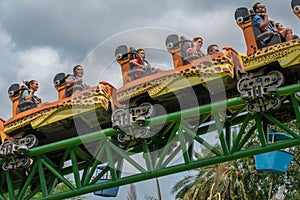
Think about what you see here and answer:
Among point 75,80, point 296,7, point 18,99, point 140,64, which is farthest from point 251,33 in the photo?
point 18,99

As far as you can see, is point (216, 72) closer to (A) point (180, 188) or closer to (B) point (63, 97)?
(B) point (63, 97)

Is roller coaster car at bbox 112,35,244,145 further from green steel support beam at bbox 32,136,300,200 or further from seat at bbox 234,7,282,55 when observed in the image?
green steel support beam at bbox 32,136,300,200

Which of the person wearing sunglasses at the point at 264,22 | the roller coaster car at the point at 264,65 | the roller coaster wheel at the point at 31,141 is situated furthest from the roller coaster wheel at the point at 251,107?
the roller coaster wheel at the point at 31,141

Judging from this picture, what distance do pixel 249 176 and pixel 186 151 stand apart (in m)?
14.0

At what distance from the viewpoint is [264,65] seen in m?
6.61

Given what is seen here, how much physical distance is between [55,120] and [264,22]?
299 centimetres

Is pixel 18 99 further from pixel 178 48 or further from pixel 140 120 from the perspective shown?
pixel 178 48

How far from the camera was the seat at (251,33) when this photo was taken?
6758 mm

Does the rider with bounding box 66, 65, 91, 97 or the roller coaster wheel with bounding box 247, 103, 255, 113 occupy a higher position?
the rider with bounding box 66, 65, 91, 97

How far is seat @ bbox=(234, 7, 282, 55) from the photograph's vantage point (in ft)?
22.2

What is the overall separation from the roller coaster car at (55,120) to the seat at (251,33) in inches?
73.6

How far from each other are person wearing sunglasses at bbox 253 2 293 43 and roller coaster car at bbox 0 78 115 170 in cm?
206

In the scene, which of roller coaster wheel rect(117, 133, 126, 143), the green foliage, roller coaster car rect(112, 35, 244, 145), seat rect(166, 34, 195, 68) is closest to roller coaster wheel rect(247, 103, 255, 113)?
roller coaster car rect(112, 35, 244, 145)

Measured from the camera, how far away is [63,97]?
7863mm
